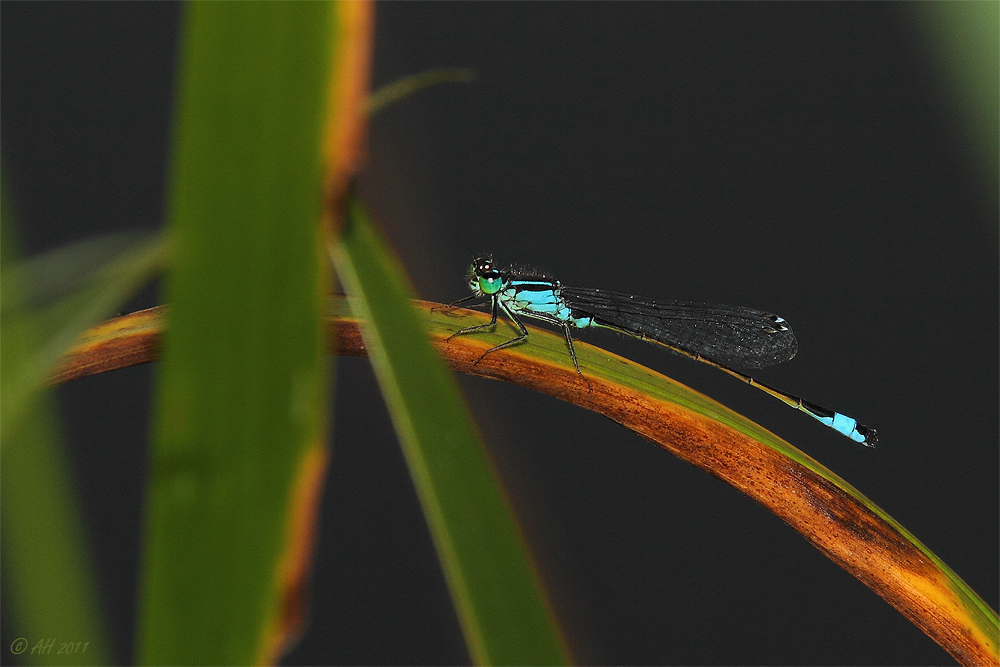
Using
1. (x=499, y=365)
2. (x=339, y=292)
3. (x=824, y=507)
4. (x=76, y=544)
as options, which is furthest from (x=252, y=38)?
(x=824, y=507)

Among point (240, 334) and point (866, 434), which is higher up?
point (240, 334)

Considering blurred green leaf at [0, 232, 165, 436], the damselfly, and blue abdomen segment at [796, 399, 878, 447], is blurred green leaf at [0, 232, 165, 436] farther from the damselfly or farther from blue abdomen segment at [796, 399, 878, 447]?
blue abdomen segment at [796, 399, 878, 447]

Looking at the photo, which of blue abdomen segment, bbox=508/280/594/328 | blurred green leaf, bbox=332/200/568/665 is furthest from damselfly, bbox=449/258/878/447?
blurred green leaf, bbox=332/200/568/665

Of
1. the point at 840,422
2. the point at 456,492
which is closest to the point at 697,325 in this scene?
the point at 840,422

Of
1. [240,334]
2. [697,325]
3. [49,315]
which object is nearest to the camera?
[240,334]

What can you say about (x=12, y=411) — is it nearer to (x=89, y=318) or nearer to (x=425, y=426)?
(x=89, y=318)

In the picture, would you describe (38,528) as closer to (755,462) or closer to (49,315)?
(49,315)
